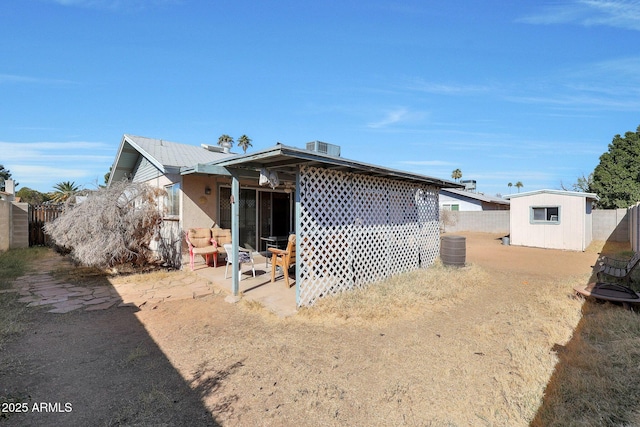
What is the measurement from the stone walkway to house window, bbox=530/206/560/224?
1549 cm

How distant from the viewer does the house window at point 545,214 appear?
582 inches

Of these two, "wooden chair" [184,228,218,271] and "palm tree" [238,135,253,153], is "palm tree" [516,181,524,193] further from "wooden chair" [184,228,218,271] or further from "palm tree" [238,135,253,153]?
"wooden chair" [184,228,218,271]

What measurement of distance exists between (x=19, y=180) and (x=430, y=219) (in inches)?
2009

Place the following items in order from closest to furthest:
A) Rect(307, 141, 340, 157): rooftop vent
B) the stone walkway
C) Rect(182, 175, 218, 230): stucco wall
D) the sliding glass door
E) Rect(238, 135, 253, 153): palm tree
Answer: the stone walkway < Rect(307, 141, 340, 157): rooftop vent < Rect(182, 175, 218, 230): stucco wall < the sliding glass door < Rect(238, 135, 253, 153): palm tree

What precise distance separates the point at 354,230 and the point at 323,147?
2246mm

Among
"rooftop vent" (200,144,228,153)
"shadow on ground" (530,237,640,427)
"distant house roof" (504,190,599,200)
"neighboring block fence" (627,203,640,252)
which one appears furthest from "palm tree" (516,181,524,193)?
"shadow on ground" (530,237,640,427)

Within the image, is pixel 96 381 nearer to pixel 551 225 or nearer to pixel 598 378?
pixel 598 378

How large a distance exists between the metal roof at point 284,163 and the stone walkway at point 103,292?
2.51 meters

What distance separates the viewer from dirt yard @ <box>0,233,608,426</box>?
269cm

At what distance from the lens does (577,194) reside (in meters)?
14.0

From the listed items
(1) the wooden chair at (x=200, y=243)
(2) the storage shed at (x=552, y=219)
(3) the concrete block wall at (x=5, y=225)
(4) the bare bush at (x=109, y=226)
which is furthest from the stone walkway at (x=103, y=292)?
(2) the storage shed at (x=552, y=219)

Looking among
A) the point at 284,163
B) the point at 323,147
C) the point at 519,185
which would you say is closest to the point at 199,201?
the point at 323,147

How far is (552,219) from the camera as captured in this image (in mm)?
14922

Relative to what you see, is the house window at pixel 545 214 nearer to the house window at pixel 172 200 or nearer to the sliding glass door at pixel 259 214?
the sliding glass door at pixel 259 214
